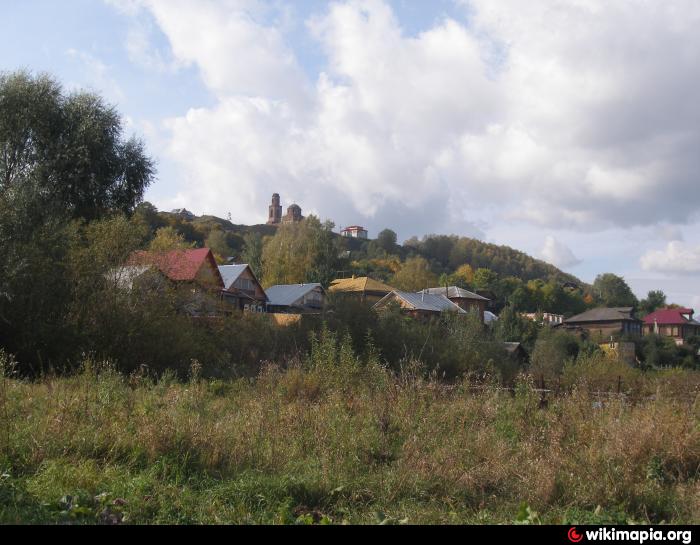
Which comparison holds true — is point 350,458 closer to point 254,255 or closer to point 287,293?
point 287,293

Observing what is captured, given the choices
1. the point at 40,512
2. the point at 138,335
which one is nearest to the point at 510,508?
the point at 40,512

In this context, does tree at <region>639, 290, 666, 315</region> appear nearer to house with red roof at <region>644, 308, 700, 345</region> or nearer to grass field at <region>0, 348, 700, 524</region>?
house with red roof at <region>644, 308, 700, 345</region>

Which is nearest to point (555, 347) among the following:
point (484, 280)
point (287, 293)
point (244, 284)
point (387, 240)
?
point (287, 293)

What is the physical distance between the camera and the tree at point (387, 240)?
12206cm

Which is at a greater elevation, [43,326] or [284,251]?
[284,251]

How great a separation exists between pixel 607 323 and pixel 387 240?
5689 centimetres

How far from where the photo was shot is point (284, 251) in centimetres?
6519

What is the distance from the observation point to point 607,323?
7269 centimetres

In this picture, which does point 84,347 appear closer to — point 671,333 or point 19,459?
point 19,459

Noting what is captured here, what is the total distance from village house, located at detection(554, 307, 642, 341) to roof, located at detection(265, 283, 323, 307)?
31160 millimetres

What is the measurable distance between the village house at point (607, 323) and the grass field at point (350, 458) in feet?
212

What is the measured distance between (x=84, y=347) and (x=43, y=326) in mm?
1234

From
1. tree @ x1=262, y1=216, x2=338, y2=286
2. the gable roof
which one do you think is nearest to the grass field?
the gable roof

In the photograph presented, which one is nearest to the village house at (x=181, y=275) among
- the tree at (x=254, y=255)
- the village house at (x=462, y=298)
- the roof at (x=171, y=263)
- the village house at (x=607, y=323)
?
the roof at (x=171, y=263)
